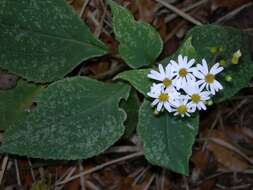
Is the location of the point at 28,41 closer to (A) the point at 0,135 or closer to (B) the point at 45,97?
(B) the point at 45,97

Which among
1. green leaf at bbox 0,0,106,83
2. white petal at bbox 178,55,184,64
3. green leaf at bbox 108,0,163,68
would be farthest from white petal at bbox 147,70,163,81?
green leaf at bbox 0,0,106,83

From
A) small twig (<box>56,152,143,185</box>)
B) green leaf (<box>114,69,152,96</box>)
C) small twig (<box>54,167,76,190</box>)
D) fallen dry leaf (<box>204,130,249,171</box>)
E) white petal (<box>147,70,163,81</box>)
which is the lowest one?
small twig (<box>54,167,76,190</box>)

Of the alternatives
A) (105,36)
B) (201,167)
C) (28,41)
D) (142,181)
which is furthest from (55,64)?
(201,167)

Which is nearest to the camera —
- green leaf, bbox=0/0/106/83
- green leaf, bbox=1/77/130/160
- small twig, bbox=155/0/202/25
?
green leaf, bbox=1/77/130/160

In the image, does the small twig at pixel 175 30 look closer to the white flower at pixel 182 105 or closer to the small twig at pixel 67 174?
the white flower at pixel 182 105

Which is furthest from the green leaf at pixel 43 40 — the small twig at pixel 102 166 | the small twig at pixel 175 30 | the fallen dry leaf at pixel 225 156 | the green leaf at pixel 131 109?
the fallen dry leaf at pixel 225 156

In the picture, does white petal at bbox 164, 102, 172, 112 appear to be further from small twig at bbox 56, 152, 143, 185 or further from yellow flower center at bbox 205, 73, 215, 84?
small twig at bbox 56, 152, 143, 185

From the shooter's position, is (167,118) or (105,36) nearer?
(167,118)
